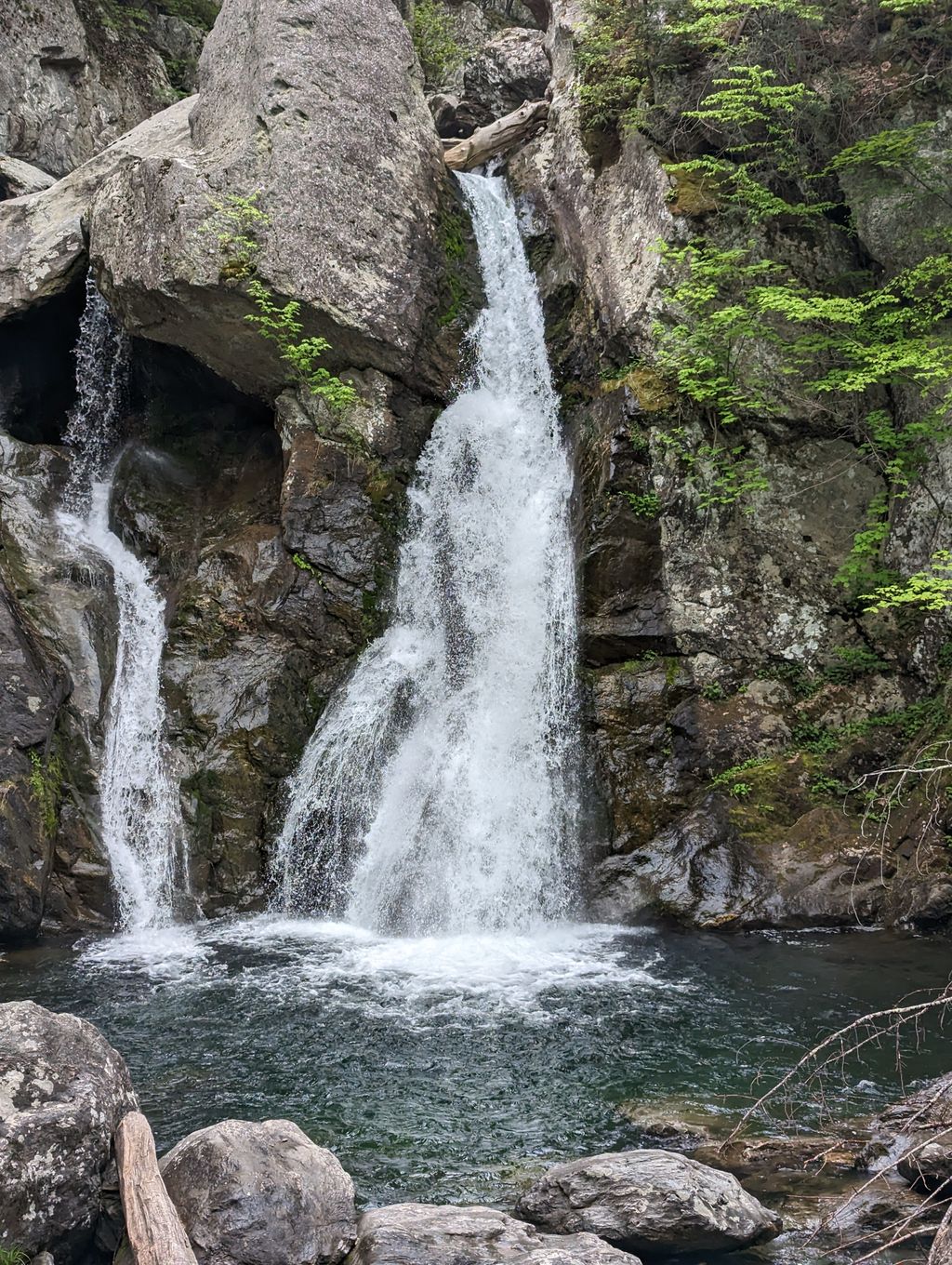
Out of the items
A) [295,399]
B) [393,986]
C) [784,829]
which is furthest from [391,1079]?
[295,399]

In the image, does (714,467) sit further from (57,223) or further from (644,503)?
(57,223)

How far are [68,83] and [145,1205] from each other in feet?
63.9

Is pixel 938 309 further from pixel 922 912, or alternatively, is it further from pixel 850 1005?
pixel 850 1005

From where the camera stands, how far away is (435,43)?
21750mm

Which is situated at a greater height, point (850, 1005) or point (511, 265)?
point (511, 265)

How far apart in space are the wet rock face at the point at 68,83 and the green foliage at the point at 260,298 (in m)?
7.92

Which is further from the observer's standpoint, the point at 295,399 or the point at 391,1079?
the point at 295,399

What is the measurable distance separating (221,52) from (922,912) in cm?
1414

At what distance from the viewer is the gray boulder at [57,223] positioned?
1327 centimetres

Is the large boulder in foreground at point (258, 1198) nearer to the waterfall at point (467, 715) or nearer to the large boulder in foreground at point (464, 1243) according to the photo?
the large boulder in foreground at point (464, 1243)

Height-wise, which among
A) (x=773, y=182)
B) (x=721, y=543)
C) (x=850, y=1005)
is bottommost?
(x=850, y=1005)

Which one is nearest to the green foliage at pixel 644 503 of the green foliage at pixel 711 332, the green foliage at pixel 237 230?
the green foliage at pixel 711 332

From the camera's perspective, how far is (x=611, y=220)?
13.1 metres

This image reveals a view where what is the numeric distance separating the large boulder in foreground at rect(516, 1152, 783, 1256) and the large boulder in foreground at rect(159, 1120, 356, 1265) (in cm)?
98
